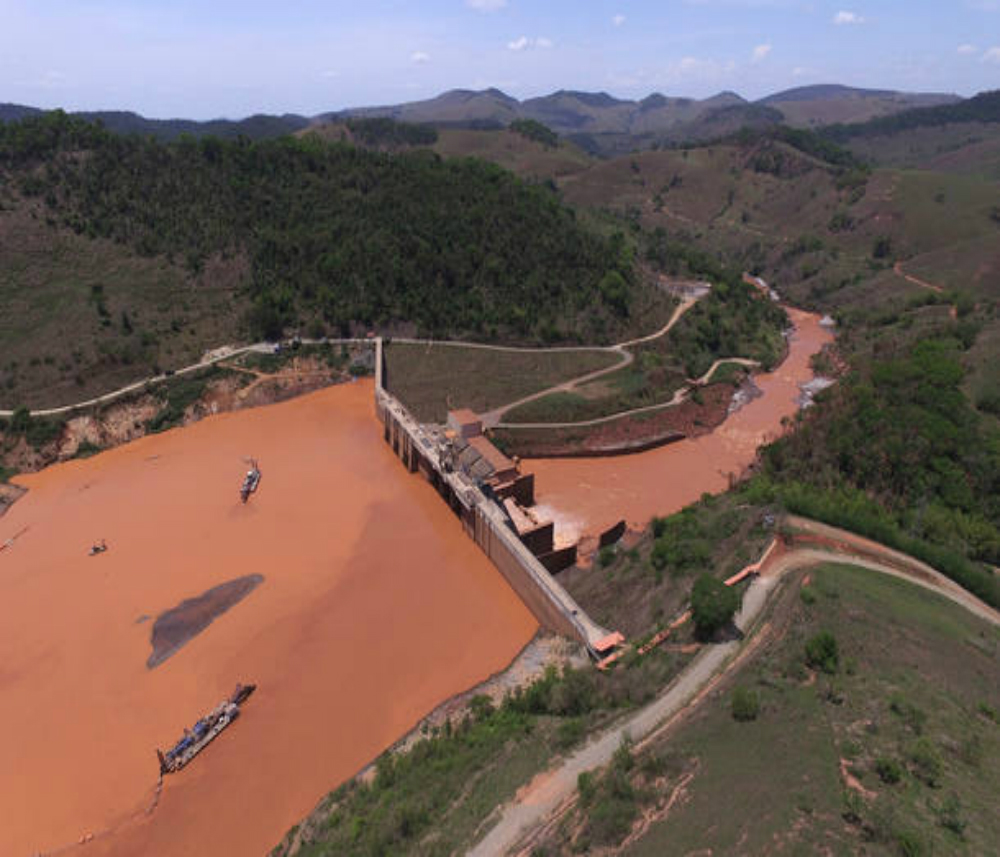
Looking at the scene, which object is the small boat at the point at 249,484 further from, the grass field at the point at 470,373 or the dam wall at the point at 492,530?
the grass field at the point at 470,373

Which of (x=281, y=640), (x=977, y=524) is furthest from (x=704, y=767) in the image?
(x=977, y=524)

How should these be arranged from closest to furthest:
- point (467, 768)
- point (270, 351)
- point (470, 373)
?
point (467, 768), point (470, 373), point (270, 351)

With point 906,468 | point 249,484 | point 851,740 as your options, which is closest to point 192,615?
point 249,484

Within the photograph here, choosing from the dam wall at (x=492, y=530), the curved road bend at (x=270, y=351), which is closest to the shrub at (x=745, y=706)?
the dam wall at (x=492, y=530)

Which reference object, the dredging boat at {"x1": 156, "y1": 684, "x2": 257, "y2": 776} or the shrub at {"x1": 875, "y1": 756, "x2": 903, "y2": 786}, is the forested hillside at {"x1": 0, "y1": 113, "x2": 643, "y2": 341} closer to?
the dredging boat at {"x1": 156, "y1": 684, "x2": 257, "y2": 776}

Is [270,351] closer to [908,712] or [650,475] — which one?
[650,475]

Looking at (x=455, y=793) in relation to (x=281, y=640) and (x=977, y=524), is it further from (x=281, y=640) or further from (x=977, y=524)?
(x=977, y=524)

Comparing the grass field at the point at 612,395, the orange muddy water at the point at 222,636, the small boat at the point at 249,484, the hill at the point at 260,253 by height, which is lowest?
the orange muddy water at the point at 222,636

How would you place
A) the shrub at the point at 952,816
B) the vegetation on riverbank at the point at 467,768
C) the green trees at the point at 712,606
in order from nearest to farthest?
1. the shrub at the point at 952,816
2. the vegetation on riverbank at the point at 467,768
3. the green trees at the point at 712,606
